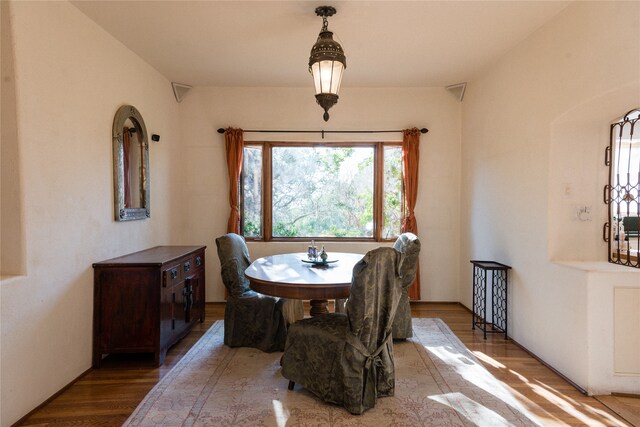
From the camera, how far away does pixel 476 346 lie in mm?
3375

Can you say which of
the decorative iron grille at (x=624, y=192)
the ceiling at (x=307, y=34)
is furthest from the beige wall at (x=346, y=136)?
the decorative iron grille at (x=624, y=192)

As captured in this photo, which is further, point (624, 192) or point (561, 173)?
point (561, 173)

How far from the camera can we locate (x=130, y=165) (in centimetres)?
357

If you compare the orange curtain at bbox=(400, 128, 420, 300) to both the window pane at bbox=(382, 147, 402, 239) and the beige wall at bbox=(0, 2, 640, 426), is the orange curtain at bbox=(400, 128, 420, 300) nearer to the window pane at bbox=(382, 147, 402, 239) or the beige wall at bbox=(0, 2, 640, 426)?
the window pane at bbox=(382, 147, 402, 239)

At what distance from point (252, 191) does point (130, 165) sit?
5.33 ft

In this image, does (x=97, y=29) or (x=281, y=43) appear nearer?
(x=97, y=29)

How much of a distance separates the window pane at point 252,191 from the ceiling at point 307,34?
39.8 inches

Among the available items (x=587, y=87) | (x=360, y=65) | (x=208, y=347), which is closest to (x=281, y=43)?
(x=360, y=65)

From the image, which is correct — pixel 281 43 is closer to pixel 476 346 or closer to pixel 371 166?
pixel 371 166

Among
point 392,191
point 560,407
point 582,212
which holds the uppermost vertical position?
point 392,191

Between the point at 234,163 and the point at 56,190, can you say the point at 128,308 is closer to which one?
the point at 56,190

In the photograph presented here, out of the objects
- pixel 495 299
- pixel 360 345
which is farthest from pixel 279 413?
pixel 495 299

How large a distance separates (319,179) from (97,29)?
2850 millimetres

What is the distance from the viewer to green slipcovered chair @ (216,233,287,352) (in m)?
3.24
